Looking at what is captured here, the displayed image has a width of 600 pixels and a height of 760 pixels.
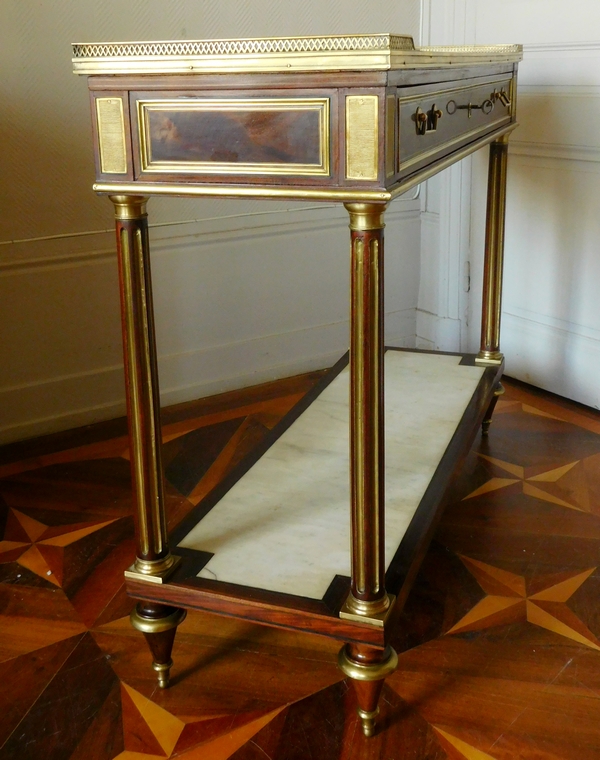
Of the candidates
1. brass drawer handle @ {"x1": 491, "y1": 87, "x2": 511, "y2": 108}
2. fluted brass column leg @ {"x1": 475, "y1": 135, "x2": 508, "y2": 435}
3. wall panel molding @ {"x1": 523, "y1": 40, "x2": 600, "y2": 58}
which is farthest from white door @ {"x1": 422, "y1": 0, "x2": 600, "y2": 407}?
brass drawer handle @ {"x1": 491, "y1": 87, "x2": 511, "y2": 108}

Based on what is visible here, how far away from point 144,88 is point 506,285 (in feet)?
6.22

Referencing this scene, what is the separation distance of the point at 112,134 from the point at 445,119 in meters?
0.55

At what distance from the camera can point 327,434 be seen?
6.12 ft

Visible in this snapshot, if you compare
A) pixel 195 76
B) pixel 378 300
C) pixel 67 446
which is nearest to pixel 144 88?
pixel 195 76

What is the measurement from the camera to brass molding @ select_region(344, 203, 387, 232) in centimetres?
101

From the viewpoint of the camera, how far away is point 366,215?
1.02 metres

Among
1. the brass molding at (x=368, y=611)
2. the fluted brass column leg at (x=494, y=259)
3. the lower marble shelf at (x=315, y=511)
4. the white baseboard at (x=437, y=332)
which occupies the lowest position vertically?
the white baseboard at (x=437, y=332)

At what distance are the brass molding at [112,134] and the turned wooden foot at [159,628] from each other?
27.5 inches

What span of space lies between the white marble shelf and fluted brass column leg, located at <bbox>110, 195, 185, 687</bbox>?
10 centimetres

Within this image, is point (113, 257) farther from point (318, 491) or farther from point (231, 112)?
point (231, 112)

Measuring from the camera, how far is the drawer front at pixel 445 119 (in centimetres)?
107

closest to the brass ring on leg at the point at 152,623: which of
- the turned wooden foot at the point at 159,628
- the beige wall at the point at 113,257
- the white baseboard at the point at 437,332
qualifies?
the turned wooden foot at the point at 159,628

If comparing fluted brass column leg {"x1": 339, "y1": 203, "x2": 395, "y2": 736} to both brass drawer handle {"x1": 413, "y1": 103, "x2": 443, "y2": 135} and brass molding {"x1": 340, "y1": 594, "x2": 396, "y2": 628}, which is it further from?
brass drawer handle {"x1": 413, "y1": 103, "x2": 443, "y2": 135}

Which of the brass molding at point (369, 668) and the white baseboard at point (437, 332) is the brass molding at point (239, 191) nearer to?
the brass molding at point (369, 668)
